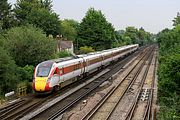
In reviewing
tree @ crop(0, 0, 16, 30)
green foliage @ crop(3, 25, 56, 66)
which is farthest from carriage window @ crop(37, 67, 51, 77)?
tree @ crop(0, 0, 16, 30)

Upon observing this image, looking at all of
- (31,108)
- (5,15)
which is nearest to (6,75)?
(31,108)

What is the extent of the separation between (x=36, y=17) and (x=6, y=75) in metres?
46.9

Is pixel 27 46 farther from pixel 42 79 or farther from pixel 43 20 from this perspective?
pixel 43 20

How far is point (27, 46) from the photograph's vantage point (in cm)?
3462

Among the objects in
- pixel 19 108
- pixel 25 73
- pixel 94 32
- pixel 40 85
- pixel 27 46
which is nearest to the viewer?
pixel 19 108

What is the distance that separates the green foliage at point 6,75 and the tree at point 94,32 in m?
53.3

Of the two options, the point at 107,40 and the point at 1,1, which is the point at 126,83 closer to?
the point at 1,1

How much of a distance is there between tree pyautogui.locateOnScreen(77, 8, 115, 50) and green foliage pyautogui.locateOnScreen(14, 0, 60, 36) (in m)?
7.80

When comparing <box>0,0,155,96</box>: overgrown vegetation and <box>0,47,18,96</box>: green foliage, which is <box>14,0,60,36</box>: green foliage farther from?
<box>0,47,18,96</box>: green foliage

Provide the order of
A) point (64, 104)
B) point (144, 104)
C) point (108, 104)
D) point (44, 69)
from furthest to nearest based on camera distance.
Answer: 1. point (44, 69)
2. point (64, 104)
3. point (108, 104)
4. point (144, 104)

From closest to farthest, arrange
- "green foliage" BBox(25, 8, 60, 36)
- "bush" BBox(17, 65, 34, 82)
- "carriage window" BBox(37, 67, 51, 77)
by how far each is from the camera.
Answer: "carriage window" BBox(37, 67, 51, 77)
"bush" BBox(17, 65, 34, 82)
"green foliage" BBox(25, 8, 60, 36)

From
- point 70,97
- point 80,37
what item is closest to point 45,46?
point 70,97

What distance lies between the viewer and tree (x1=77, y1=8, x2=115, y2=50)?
81812 mm

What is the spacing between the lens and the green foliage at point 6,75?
26.8 metres
